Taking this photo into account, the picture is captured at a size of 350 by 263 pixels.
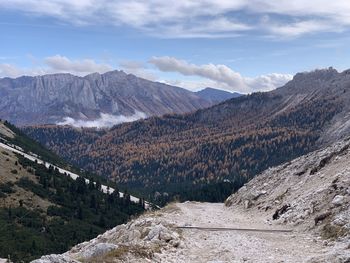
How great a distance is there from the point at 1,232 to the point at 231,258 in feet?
451

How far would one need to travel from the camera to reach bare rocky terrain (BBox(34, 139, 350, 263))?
95.1 ft

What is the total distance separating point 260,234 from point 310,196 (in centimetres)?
1021

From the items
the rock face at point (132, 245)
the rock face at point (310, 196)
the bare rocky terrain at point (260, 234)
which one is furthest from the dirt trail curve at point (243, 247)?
the rock face at point (310, 196)

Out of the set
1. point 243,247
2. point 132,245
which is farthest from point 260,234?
point 132,245

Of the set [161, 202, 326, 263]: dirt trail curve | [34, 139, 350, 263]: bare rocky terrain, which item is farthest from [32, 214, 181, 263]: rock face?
[161, 202, 326, 263]: dirt trail curve

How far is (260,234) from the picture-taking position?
37.8 metres

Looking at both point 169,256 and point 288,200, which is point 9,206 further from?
point 169,256

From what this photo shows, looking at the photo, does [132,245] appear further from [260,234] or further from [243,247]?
[260,234]

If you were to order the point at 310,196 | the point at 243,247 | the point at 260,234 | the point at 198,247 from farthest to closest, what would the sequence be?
the point at 310,196, the point at 260,234, the point at 198,247, the point at 243,247

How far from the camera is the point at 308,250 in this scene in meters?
30.9

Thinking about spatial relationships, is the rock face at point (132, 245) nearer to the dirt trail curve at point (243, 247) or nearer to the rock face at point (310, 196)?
the dirt trail curve at point (243, 247)

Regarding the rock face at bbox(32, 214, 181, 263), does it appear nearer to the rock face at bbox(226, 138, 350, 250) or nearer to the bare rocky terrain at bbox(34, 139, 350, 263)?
the bare rocky terrain at bbox(34, 139, 350, 263)

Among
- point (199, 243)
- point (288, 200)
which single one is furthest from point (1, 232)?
point (199, 243)

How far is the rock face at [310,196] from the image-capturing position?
36.7m
